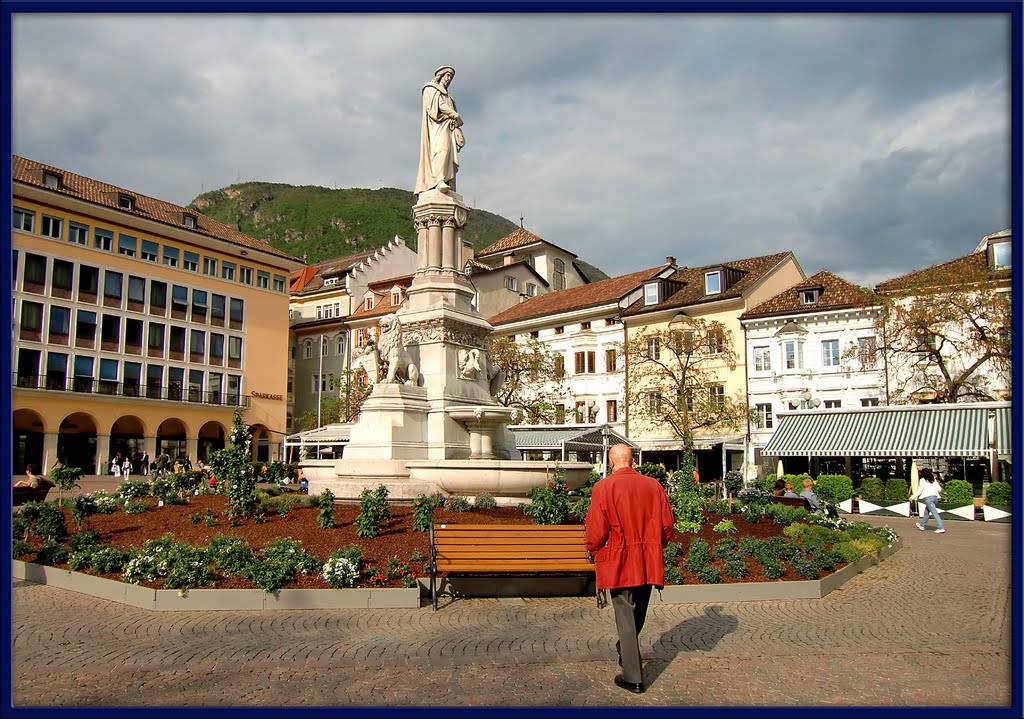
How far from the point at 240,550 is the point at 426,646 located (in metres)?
3.64

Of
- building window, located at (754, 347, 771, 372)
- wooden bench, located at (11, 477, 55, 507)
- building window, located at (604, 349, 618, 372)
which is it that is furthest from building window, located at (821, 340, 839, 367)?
wooden bench, located at (11, 477, 55, 507)

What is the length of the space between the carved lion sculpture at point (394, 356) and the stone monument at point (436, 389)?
22 mm

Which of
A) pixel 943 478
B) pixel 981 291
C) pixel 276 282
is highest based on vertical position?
pixel 276 282

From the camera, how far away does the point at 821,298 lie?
45.1 meters

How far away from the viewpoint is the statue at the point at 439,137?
19250 mm

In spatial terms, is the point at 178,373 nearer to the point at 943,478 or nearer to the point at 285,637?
the point at 943,478

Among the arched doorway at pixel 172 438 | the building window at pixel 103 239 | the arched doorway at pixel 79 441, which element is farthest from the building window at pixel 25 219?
the arched doorway at pixel 172 438

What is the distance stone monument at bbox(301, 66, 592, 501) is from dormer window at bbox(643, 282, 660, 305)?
34.2 meters

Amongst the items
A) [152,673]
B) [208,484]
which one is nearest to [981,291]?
[208,484]

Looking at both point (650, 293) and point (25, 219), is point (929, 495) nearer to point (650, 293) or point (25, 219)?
point (650, 293)

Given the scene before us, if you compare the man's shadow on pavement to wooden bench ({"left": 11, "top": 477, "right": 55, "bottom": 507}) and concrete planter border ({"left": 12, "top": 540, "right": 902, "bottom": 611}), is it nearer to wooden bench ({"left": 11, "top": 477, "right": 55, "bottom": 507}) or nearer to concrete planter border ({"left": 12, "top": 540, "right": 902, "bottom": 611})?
concrete planter border ({"left": 12, "top": 540, "right": 902, "bottom": 611})

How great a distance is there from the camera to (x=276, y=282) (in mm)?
61125

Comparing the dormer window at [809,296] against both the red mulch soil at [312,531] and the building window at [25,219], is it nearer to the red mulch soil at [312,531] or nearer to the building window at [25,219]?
the red mulch soil at [312,531]

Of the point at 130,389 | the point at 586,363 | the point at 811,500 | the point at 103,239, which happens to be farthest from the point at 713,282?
the point at 103,239
